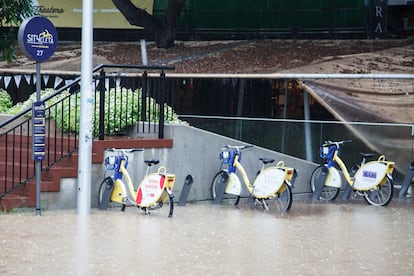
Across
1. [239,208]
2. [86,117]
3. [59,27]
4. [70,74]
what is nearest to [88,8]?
[86,117]

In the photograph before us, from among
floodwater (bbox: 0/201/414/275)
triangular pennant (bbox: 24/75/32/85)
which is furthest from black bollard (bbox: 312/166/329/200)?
triangular pennant (bbox: 24/75/32/85)

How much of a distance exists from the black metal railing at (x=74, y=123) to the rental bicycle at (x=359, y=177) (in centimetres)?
323

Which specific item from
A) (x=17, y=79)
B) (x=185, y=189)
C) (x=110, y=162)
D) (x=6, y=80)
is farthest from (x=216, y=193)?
(x=6, y=80)

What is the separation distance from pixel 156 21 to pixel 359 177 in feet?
40.5

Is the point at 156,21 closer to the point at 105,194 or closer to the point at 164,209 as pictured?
the point at 164,209

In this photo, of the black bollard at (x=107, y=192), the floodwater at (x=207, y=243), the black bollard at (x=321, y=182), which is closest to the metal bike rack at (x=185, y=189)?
the floodwater at (x=207, y=243)

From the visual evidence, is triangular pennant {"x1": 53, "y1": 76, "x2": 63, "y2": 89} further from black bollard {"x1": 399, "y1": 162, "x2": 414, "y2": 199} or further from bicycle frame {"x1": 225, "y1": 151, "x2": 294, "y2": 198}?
black bollard {"x1": 399, "y1": 162, "x2": 414, "y2": 199}

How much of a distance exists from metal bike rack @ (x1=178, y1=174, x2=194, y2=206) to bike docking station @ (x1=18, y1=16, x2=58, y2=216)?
2.61m

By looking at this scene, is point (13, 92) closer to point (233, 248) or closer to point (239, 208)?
point (239, 208)

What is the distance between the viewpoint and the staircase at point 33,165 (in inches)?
538

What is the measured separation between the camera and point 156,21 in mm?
27391

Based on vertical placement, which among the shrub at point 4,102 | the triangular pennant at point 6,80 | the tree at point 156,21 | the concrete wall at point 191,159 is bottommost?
the concrete wall at point 191,159

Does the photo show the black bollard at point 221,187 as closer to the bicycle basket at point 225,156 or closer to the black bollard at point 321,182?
the bicycle basket at point 225,156

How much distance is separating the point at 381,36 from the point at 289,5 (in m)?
3.04
